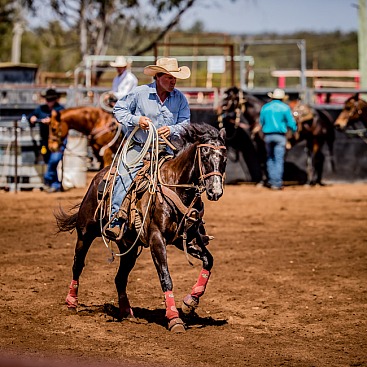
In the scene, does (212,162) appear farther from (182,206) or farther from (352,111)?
(352,111)

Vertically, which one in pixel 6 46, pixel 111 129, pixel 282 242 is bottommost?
pixel 282 242

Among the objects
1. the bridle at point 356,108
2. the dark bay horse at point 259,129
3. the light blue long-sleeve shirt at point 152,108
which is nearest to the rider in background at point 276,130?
the dark bay horse at point 259,129

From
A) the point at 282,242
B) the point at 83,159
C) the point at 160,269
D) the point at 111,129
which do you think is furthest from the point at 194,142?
the point at 83,159

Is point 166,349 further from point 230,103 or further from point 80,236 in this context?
point 230,103

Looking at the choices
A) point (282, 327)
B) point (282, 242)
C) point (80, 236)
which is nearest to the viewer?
point (282, 327)

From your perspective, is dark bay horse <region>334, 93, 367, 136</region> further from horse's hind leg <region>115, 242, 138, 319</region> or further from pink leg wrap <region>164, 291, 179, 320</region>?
pink leg wrap <region>164, 291, 179, 320</region>

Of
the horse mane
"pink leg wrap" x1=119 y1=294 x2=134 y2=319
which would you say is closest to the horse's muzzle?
the horse mane

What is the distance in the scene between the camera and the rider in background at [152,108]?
690 cm

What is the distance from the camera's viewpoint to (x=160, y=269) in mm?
6566

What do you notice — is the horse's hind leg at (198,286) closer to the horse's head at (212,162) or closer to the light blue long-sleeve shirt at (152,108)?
the horse's head at (212,162)

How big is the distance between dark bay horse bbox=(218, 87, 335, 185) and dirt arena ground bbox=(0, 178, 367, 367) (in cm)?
547

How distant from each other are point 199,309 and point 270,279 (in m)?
1.61

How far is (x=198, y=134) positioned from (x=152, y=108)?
0.58 meters

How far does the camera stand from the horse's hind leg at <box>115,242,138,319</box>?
7142 millimetres
